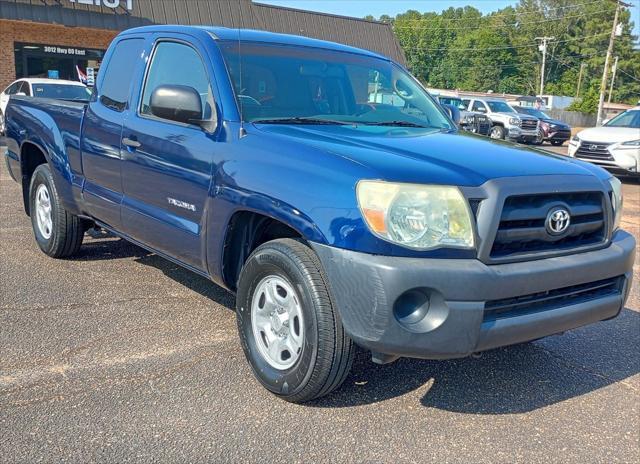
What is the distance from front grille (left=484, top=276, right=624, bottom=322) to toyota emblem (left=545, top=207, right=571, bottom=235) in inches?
11.1

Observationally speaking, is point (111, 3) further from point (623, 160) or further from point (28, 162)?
point (28, 162)

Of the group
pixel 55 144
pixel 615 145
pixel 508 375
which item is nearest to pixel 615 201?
pixel 508 375

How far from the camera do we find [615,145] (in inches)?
516

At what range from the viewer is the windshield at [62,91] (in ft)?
45.7

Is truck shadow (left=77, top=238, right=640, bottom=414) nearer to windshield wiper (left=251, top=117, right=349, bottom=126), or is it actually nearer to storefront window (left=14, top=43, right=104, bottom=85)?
windshield wiper (left=251, top=117, right=349, bottom=126)

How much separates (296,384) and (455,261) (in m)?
0.98

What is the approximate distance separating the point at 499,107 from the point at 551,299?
23162 millimetres

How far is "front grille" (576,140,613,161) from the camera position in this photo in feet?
43.9

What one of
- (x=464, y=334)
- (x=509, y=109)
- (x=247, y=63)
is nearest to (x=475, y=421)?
(x=464, y=334)

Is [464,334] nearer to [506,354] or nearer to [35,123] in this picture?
[506,354]

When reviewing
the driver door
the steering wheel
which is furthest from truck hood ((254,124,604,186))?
the steering wheel

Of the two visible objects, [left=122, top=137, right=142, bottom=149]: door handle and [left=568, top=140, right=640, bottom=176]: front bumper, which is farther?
[left=568, top=140, right=640, bottom=176]: front bumper

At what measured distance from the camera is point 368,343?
2785 mm

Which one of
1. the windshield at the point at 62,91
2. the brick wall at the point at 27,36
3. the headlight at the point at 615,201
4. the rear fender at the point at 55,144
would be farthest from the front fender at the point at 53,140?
the brick wall at the point at 27,36
